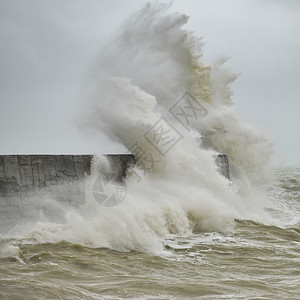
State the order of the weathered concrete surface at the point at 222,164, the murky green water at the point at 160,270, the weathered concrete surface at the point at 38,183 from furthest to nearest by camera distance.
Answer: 1. the weathered concrete surface at the point at 222,164
2. the weathered concrete surface at the point at 38,183
3. the murky green water at the point at 160,270

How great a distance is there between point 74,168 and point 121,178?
1177 millimetres

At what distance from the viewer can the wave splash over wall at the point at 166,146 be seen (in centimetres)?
757

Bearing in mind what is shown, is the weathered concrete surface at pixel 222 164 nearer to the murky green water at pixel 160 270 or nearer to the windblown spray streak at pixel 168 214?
the windblown spray streak at pixel 168 214

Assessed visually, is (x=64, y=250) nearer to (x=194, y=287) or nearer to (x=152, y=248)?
(x=152, y=248)

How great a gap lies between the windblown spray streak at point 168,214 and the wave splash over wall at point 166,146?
29 mm

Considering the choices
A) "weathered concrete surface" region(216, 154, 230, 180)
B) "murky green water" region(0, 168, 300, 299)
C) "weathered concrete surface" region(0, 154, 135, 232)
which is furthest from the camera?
"weathered concrete surface" region(216, 154, 230, 180)

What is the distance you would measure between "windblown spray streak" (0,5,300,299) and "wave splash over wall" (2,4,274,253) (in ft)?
0.10

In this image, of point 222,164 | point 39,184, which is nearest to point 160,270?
point 39,184

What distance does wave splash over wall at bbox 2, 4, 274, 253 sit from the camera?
24.8ft

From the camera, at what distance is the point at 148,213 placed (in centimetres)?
816

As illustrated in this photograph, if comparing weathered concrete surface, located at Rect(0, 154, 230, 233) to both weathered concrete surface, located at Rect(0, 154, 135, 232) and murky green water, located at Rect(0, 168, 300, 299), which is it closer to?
weathered concrete surface, located at Rect(0, 154, 135, 232)

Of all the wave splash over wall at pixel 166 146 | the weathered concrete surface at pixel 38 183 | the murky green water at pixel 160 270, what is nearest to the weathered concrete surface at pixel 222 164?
the wave splash over wall at pixel 166 146

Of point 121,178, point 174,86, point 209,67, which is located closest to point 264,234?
point 121,178

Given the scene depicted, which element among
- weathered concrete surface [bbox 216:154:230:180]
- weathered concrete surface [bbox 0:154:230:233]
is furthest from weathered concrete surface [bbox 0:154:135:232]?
weathered concrete surface [bbox 216:154:230:180]
